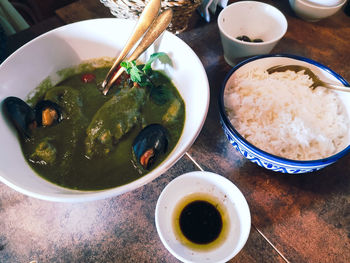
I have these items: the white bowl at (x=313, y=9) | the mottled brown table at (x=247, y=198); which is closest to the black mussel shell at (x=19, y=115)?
the mottled brown table at (x=247, y=198)

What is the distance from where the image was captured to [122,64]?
1.28m

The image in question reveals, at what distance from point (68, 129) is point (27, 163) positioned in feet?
0.74

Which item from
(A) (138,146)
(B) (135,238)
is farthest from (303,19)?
(B) (135,238)

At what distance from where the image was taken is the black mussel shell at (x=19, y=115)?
114 cm

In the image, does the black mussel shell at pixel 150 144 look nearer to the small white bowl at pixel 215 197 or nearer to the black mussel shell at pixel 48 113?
the small white bowl at pixel 215 197

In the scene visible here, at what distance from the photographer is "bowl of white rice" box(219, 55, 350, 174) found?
1.18m

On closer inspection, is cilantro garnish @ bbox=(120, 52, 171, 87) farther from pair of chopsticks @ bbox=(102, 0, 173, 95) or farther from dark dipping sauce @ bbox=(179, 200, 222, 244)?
dark dipping sauce @ bbox=(179, 200, 222, 244)

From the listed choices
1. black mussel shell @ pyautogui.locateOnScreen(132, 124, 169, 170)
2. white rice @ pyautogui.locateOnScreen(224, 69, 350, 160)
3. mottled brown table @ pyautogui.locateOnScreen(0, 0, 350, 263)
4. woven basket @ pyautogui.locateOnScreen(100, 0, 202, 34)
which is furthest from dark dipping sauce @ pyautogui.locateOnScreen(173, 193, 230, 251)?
woven basket @ pyautogui.locateOnScreen(100, 0, 202, 34)

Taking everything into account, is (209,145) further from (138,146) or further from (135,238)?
(135,238)

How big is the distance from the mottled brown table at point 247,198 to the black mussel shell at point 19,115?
11.8 inches

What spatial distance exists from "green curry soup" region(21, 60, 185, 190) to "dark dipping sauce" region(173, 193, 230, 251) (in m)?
0.22

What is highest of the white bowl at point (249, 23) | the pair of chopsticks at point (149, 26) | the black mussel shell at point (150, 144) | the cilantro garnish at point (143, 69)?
the pair of chopsticks at point (149, 26)

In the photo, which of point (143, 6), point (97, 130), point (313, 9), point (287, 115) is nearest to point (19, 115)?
point (97, 130)

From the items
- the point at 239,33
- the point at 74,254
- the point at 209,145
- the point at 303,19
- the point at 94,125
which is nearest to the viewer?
the point at 74,254
